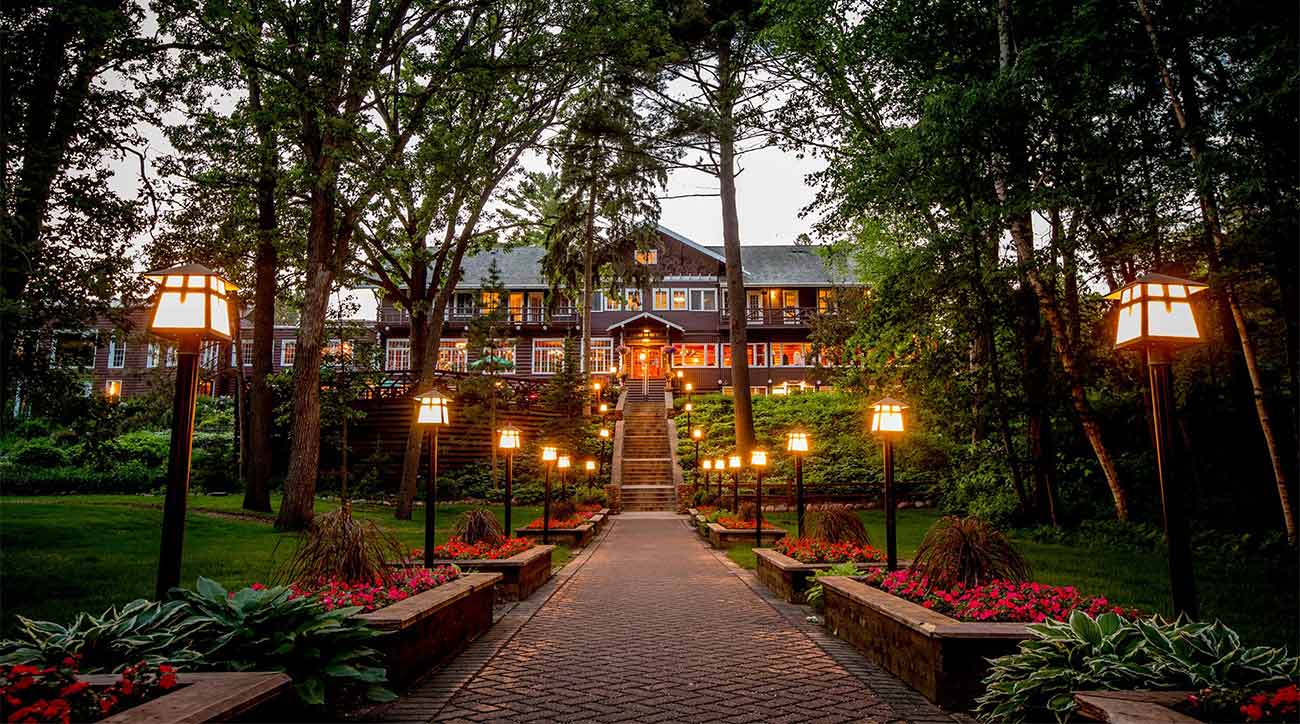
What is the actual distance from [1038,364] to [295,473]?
13.7m

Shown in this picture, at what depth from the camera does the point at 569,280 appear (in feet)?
85.4

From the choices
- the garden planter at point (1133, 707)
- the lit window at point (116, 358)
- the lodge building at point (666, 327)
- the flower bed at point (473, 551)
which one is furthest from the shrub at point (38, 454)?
the garden planter at point (1133, 707)

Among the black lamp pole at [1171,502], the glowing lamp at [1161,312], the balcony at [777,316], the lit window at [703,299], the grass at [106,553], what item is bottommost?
the grass at [106,553]

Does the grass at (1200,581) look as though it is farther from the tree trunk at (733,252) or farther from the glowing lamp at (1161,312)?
the tree trunk at (733,252)

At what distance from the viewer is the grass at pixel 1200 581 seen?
677cm

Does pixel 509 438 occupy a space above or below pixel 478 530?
above

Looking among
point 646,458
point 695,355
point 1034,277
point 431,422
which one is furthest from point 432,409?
point 695,355

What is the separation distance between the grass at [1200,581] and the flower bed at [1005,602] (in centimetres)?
212

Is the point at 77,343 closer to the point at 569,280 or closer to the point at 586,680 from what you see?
the point at 586,680

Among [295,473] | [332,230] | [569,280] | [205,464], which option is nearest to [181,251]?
[332,230]

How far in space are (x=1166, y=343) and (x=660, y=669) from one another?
407 cm

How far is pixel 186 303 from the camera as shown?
4.39 meters

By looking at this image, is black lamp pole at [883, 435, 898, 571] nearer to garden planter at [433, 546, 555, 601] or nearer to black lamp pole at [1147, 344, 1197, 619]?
black lamp pole at [1147, 344, 1197, 619]

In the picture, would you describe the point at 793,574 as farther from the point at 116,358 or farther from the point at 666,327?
the point at 116,358
